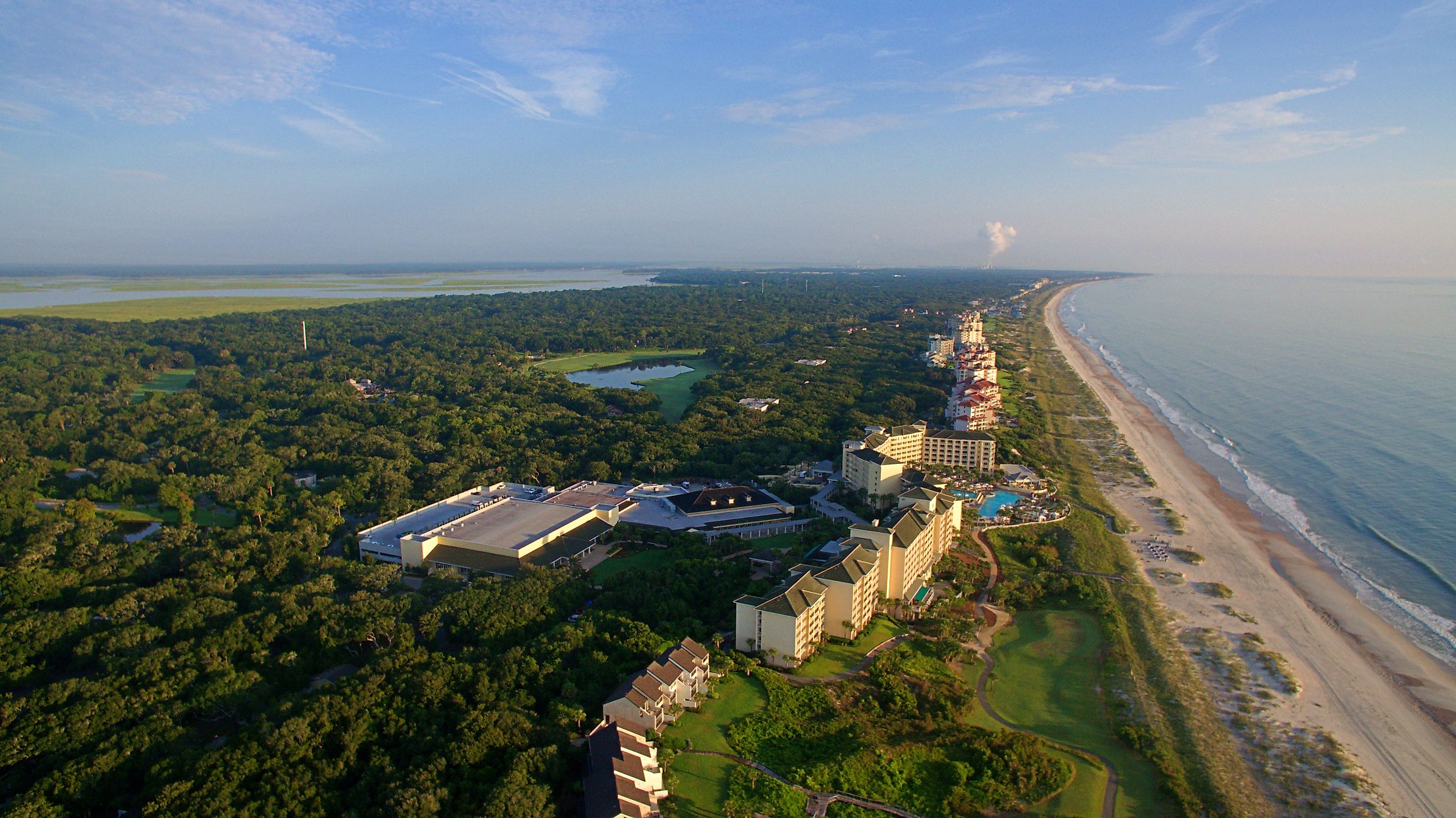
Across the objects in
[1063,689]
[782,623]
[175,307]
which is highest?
[175,307]

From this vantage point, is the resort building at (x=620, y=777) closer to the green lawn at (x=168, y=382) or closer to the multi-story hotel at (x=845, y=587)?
the multi-story hotel at (x=845, y=587)

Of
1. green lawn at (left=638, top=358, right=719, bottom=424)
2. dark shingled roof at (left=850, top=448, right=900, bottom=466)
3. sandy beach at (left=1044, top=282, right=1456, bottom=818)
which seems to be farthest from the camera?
green lawn at (left=638, top=358, right=719, bottom=424)

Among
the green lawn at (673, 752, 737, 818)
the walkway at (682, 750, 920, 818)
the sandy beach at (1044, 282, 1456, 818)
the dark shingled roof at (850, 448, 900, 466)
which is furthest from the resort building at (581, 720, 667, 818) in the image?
the dark shingled roof at (850, 448, 900, 466)

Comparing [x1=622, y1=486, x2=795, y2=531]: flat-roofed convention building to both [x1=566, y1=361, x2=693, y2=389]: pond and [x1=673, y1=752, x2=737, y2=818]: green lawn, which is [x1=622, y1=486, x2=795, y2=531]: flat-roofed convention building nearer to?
[x1=673, y1=752, x2=737, y2=818]: green lawn

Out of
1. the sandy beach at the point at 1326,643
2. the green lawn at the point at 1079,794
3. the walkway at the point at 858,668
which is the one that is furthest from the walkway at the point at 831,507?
the green lawn at the point at 1079,794

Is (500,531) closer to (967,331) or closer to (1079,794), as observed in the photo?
(1079,794)

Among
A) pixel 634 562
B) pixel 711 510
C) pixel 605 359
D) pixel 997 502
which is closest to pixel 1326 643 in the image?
pixel 997 502

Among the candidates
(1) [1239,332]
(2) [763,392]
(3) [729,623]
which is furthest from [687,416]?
(1) [1239,332]
